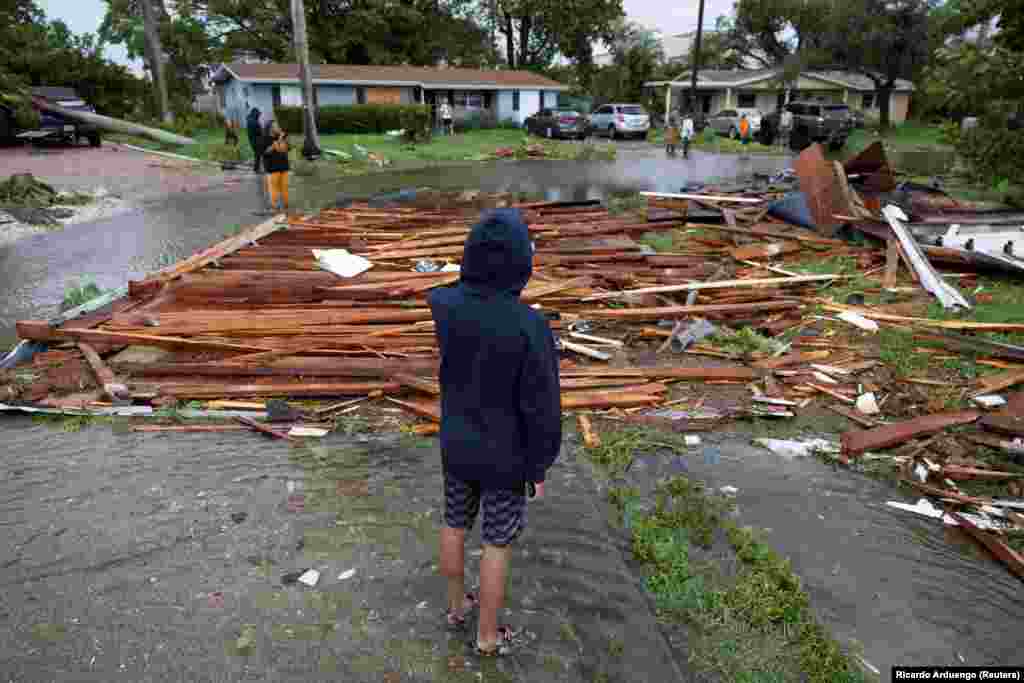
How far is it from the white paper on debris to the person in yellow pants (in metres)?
5.15

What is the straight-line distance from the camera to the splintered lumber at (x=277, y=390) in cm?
518

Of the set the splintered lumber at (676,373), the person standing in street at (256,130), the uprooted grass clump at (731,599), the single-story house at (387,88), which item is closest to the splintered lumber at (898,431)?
the splintered lumber at (676,373)

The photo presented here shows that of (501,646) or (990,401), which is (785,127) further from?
(501,646)

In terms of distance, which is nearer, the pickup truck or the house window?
the pickup truck

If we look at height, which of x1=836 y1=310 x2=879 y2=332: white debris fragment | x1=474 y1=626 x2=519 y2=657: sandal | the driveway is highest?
the driveway

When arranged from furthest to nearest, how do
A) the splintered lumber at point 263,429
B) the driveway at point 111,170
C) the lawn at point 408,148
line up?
the lawn at point 408,148 < the driveway at point 111,170 < the splintered lumber at point 263,429

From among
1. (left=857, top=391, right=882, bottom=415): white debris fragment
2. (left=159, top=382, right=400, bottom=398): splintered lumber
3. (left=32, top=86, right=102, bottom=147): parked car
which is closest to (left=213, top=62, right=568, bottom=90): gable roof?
(left=32, top=86, right=102, bottom=147): parked car

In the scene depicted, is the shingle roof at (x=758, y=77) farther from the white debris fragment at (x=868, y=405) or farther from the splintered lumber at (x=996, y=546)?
the splintered lumber at (x=996, y=546)

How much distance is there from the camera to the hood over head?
2.35 metres

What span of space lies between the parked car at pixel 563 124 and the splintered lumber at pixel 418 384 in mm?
29756

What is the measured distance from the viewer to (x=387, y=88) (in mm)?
38531

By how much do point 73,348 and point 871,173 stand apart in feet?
39.7

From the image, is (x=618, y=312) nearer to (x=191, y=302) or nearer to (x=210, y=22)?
(x=191, y=302)

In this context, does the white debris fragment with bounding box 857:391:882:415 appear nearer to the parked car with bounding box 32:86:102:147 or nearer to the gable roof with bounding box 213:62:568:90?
the parked car with bounding box 32:86:102:147
